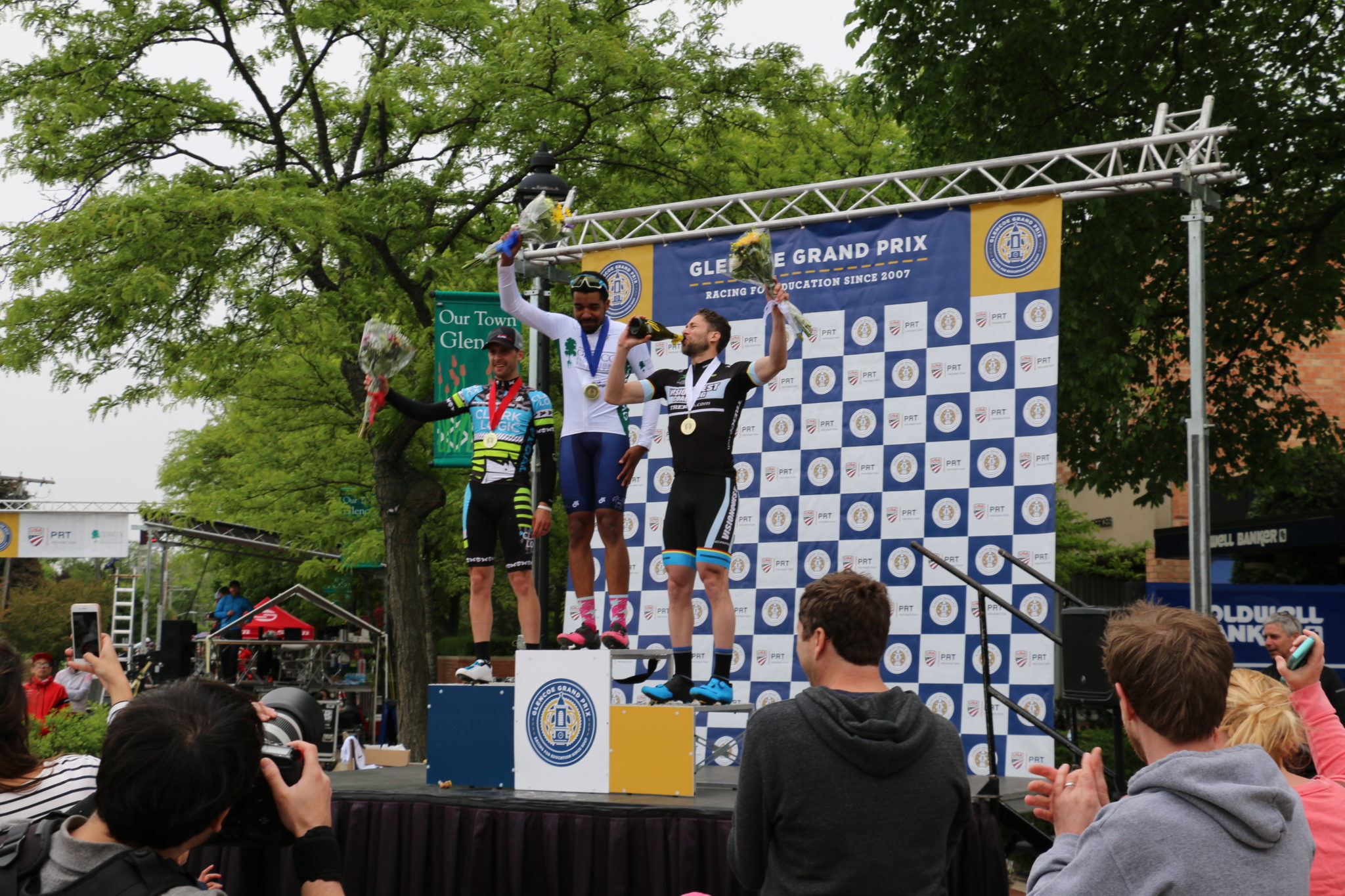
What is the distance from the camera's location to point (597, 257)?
8.26m

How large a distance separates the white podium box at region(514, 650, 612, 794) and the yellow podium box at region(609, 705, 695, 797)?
0.06m

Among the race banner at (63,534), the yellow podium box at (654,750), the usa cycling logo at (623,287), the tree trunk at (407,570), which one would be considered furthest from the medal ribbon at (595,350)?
the race banner at (63,534)

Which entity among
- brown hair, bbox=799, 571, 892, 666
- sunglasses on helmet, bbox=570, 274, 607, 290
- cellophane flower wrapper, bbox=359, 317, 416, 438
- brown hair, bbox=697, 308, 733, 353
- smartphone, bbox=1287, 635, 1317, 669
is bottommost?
smartphone, bbox=1287, 635, 1317, 669

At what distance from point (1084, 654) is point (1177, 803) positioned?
2689mm

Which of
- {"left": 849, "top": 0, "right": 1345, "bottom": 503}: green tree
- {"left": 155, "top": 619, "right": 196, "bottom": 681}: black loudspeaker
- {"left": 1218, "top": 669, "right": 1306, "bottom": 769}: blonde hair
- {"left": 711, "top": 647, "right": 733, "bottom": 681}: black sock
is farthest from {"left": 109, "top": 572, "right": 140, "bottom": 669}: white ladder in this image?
{"left": 1218, "top": 669, "right": 1306, "bottom": 769}: blonde hair

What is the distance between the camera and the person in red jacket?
9.36m

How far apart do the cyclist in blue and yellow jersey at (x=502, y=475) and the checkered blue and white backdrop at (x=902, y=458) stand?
64cm

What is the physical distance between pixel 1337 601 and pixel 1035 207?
646 centimetres

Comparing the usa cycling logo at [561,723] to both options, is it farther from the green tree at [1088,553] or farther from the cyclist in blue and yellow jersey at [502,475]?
the green tree at [1088,553]

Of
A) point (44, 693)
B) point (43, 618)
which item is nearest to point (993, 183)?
point (44, 693)

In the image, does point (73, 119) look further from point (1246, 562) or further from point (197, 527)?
point (1246, 562)

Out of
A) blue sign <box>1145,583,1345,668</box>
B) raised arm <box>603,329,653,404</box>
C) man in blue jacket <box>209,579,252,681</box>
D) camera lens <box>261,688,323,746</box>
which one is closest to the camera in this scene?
camera lens <box>261,688,323,746</box>

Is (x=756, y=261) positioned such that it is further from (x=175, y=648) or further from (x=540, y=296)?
(x=175, y=648)

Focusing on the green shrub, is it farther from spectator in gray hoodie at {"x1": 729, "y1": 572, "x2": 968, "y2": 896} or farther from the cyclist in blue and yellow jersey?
spectator in gray hoodie at {"x1": 729, "y1": 572, "x2": 968, "y2": 896}
